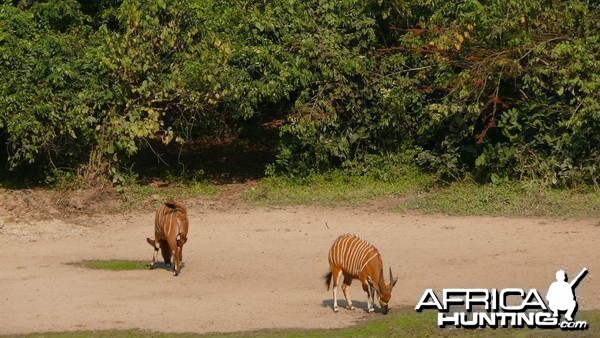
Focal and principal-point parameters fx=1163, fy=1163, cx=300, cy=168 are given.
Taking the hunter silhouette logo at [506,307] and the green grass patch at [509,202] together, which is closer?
the hunter silhouette logo at [506,307]

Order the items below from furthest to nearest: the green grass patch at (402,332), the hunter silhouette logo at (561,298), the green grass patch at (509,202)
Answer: the green grass patch at (509,202), the hunter silhouette logo at (561,298), the green grass patch at (402,332)

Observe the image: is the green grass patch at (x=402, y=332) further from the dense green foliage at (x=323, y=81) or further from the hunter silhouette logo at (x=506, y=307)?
the dense green foliage at (x=323, y=81)

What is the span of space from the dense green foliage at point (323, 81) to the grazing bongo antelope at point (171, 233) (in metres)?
4.75

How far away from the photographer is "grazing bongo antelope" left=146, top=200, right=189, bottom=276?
1563cm

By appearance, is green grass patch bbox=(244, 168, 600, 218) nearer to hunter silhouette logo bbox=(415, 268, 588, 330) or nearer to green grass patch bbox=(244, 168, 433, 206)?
green grass patch bbox=(244, 168, 433, 206)

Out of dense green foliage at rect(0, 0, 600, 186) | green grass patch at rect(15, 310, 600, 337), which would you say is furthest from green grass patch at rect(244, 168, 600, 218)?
green grass patch at rect(15, 310, 600, 337)

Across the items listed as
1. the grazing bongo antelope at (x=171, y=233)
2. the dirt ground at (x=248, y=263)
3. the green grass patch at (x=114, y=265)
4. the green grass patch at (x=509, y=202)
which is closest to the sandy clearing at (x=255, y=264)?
the dirt ground at (x=248, y=263)

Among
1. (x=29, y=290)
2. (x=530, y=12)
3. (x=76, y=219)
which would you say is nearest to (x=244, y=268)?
(x=29, y=290)

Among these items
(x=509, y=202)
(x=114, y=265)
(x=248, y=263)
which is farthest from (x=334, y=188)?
(x=114, y=265)

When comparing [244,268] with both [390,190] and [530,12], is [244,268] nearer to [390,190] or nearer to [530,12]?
[390,190]

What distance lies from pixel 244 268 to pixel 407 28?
7.98 m

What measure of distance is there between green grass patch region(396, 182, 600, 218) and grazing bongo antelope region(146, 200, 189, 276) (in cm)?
464

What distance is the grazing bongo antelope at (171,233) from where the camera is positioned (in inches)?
615

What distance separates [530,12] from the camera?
20.4m
